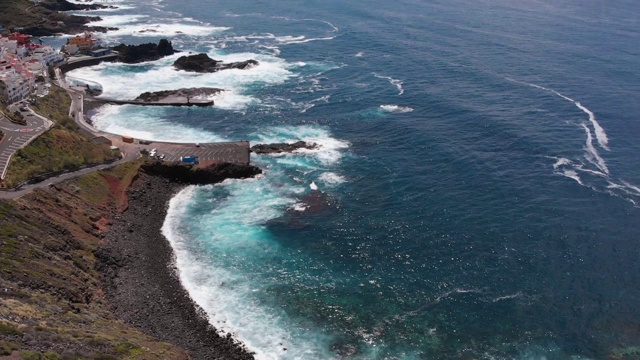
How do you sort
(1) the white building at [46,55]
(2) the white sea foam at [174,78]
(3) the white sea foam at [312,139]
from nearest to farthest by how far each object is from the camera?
(3) the white sea foam at [312,139]
(2) the white sea foam at [174,78]
(1) the white building at [46,55]

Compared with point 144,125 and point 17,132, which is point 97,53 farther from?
point 17,132

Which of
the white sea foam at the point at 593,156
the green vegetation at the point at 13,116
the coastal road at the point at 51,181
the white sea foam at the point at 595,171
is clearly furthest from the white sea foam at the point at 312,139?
the white sea foam at the point at 593,156

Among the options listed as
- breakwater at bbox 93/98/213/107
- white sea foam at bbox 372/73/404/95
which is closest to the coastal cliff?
breakwater at bbox 93/98/213/107

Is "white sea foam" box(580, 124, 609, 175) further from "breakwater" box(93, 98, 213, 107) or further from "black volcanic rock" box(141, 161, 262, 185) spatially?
"breakwater" box(93, 98, 213, 107)

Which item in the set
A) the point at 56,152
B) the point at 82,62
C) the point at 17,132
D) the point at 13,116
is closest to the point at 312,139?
the point at 56,152

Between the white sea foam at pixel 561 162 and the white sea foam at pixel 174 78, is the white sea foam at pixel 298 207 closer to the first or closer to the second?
the white sea foam at pixel 561 162
